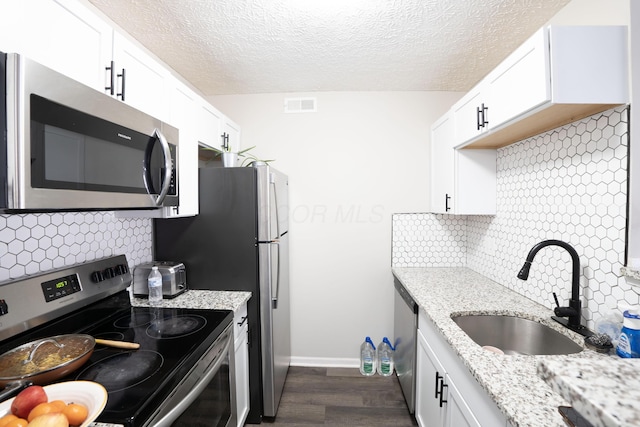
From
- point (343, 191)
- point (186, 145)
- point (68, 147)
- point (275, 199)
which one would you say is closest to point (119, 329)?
point (68, 147)

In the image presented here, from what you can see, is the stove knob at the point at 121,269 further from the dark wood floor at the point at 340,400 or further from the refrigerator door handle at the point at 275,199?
the dark wood floor at the point at 340,400

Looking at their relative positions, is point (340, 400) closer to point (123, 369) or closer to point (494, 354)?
point (494, 354)

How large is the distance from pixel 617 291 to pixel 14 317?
7.90ft

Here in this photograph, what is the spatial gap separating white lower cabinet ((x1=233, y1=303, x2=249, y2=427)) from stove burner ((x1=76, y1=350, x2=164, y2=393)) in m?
0.59

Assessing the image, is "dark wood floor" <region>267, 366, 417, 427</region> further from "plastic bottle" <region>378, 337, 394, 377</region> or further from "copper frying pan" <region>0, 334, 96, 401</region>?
"copper frying pan" <region>0, 334, 96, 401</region>

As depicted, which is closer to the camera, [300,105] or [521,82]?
[521,82]

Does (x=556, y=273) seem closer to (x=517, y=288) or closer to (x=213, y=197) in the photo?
(x=517, y=288)

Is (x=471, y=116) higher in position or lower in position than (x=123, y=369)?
higher

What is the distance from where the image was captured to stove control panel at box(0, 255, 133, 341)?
1063 mm

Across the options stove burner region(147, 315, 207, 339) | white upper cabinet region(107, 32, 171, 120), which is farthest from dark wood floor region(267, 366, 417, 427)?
white upper cabinet region(107, 32, 171, 120)

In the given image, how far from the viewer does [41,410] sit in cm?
65

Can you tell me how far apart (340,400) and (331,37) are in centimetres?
263

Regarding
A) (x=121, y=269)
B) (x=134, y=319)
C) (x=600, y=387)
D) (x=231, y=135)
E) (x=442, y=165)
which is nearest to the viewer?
(x=600, y=387)

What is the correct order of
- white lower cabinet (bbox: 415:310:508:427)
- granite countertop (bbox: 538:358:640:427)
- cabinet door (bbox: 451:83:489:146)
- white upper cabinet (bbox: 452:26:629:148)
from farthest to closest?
cabinet door (bbox: 451:83:489:146) < white upper cabinet (bbox: 452:26:629:148) < white lower cabinet (bbox: 415:310:508:427) < granite countertop (bbox: 538:358:640:427)
